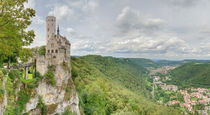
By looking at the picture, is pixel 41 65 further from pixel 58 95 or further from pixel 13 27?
pixel 13 27

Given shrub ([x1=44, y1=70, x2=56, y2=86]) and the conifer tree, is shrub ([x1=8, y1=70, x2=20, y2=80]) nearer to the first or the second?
shrub ([x1=44, y1=70, x2=56, y2=86])

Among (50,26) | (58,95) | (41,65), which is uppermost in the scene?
(50,26)

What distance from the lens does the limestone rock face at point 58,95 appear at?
83.0 ft

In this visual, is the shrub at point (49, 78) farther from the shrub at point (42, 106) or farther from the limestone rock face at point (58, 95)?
the shrub at point (42, 106)

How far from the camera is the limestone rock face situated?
25.3 m

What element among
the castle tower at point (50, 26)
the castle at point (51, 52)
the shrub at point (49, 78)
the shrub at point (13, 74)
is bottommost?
the shrub at point (49, 78)

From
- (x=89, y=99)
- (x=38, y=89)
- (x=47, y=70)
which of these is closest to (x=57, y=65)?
(x=47, y=70)

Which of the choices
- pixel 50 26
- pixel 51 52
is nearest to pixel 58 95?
pixel 51 52

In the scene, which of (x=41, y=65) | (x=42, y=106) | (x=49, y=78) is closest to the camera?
(x=42, y=106)

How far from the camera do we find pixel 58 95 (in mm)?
29078

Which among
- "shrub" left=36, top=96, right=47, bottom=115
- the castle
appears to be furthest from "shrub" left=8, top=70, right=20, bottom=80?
"shrub" left=36, top=96, right=47, bottom=115

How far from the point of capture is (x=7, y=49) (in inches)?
355

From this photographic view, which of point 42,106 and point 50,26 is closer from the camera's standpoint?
point 42,106

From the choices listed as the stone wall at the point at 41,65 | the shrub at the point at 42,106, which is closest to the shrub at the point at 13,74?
Result: the stone wall at the point at 41,65
